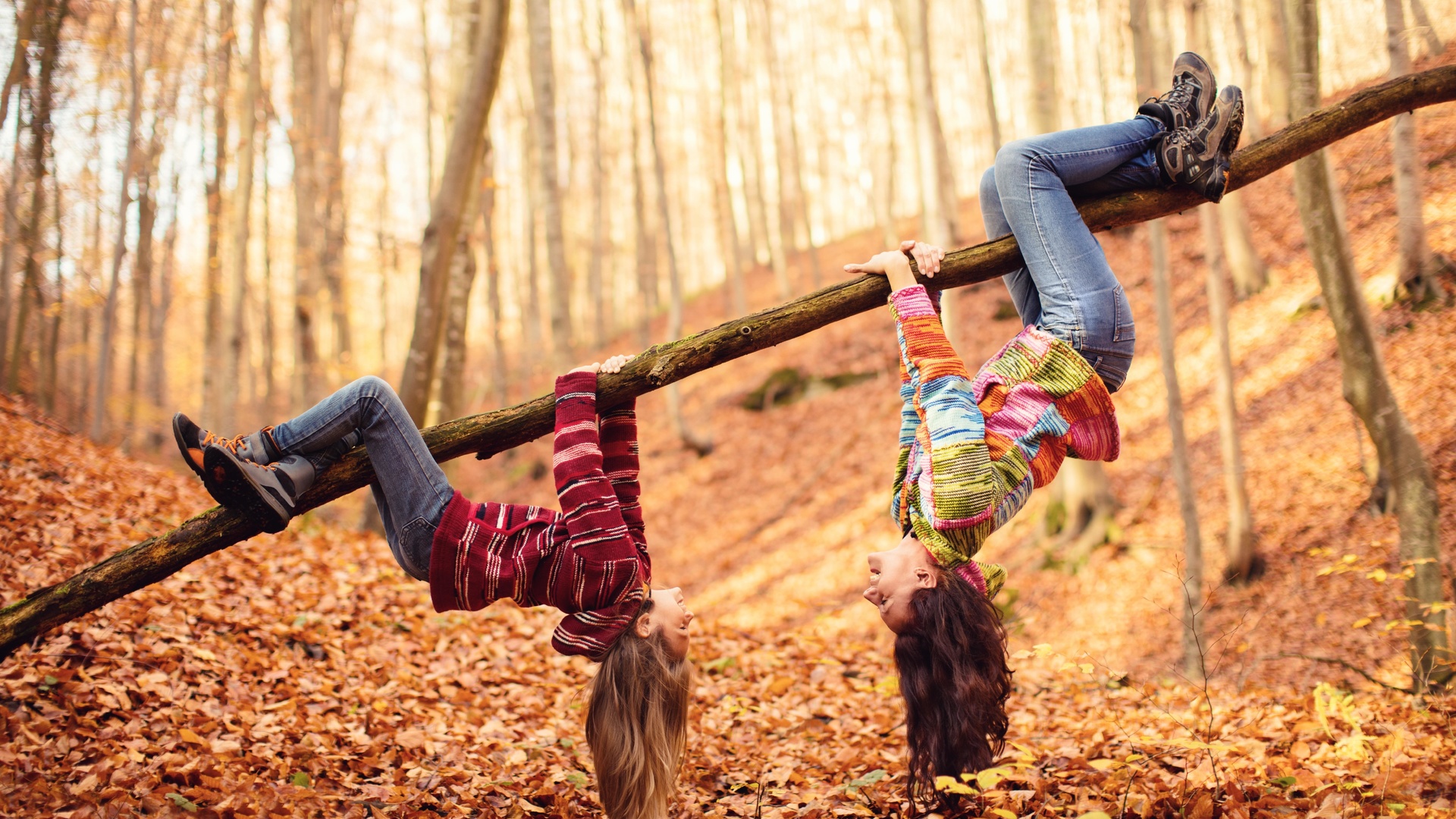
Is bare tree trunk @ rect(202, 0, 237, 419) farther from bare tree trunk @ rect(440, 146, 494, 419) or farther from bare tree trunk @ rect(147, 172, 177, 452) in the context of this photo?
bare tree trunk @ rect(440, 146, 494, 419)

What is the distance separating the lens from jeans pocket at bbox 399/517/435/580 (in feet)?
11.8

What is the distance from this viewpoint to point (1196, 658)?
7.66 meters

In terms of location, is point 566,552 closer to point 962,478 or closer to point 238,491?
point 238,491

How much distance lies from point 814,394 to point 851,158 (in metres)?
26.2

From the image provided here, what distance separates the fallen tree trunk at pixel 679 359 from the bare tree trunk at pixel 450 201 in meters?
5.08

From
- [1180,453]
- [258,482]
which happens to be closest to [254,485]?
[258,482]

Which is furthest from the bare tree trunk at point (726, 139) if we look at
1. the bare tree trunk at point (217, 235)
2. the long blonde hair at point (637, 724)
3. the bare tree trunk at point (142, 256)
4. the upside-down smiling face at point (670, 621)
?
the long blonde hair at point (637, 724)

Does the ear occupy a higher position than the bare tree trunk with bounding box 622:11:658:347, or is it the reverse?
the bare tree trunk with bounding box 622:11:658:347

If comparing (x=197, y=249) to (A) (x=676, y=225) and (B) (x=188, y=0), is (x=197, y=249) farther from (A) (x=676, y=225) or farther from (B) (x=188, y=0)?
(A) (x=676, y=225)

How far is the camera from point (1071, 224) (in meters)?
3.85

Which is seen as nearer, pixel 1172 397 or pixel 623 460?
pixel 623 460

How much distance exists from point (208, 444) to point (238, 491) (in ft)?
0.71

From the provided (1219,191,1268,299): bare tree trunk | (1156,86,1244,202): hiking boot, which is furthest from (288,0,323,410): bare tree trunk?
(1219,191,1268,299): bare tree trunk

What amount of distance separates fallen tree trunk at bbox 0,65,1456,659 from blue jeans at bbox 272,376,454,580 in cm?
12
